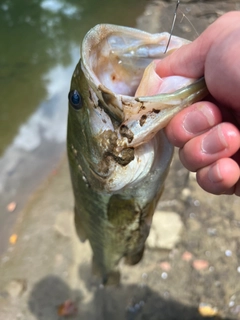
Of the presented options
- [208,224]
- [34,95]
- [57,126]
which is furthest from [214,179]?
[34,95]

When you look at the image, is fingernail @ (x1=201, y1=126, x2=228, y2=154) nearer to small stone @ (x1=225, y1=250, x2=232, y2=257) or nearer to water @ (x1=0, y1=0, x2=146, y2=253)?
small stone @ (x1=225, y1=250, x2=232, y2=257)

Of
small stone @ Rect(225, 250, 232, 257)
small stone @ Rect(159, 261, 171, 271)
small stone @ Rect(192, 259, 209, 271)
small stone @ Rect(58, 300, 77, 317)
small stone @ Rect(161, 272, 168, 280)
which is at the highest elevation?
small stone @ Rect(225, 250, 232, 257)

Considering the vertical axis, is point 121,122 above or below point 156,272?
above

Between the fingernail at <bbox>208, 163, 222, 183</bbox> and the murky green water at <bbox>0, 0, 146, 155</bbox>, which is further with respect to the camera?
the murky green water at <bbox>0, 0, 146, 155</bbox>

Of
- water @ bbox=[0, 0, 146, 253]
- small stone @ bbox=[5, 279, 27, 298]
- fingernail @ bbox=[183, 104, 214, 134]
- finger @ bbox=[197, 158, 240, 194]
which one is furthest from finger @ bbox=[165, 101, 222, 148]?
water @ bbox=[0, 0, 146, 253]

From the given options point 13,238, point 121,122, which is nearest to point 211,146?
point 121,122

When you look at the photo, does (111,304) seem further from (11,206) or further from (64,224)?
(11,206)
